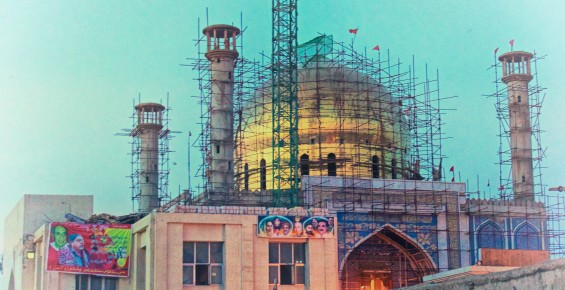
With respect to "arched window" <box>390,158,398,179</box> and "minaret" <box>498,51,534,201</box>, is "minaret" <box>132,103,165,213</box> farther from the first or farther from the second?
"minaret" <box>498,51,534,201</box>

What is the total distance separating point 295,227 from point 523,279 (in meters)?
15.0

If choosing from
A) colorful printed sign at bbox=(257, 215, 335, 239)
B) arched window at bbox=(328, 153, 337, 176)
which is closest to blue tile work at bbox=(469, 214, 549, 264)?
arched window at bbox=(328, 153, 337, 176)

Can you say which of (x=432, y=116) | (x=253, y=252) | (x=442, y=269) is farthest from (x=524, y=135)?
(x=253, y=252)

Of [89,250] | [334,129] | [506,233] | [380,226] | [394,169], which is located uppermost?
[334,129]

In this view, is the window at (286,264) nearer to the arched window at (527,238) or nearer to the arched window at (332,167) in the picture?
the arched window at (332,167)

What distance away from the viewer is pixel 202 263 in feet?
94.4

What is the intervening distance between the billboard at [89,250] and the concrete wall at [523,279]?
1568cm

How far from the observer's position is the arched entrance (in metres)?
39.0

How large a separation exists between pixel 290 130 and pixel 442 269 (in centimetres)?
858

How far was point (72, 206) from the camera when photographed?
37.1 meters

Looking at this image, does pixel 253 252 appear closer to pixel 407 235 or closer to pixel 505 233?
pixel 407 235

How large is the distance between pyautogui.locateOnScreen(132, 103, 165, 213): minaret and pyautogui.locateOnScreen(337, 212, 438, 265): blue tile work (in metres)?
16.3

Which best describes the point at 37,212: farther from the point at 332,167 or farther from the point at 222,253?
the point at 332,167

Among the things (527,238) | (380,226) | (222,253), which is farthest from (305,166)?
(222,253)
